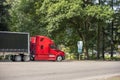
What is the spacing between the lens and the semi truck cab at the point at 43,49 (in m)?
48.4

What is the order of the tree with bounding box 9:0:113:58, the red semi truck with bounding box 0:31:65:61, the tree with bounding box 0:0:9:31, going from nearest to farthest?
1. the red semi truck with bounding box 0:31:65:61
2. the tree with bounding box 9:0:113:58
3. the tree with bounding box 0:0:9:31

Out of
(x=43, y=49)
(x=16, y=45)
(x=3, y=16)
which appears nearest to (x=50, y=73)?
(x=16, y=45)

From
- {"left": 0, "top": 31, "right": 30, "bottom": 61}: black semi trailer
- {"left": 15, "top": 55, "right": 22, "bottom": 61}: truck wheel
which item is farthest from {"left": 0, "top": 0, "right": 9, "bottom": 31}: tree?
{"left": 15, "top": 55, "right": 22, "bottom": 61}: truck wheel

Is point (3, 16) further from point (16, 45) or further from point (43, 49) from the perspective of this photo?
point (16, 45)

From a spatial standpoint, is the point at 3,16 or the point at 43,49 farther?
the point at 3,16

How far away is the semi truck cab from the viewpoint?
4838cm

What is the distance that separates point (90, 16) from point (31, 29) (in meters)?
10.5

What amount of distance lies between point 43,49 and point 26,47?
353cm

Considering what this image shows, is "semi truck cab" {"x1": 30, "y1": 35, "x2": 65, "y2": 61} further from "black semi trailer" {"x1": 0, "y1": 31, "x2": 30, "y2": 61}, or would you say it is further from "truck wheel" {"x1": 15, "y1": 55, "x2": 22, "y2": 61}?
"truck wheel" {"x1": 15, "y1": 55, "x2": 22, "y2": 61}

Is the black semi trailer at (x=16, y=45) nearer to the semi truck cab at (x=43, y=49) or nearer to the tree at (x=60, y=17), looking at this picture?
the semi truck cab at (x=43, y=49)

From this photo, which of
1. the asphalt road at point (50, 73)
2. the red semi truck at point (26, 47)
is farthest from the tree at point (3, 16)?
the asphalt road at point (50, 73)

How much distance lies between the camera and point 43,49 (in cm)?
4872

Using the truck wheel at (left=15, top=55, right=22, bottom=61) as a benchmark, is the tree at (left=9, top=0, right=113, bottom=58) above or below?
above

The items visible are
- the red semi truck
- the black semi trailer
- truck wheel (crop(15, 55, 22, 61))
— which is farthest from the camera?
truck wheel (crop(15, 55, 22, 61))
